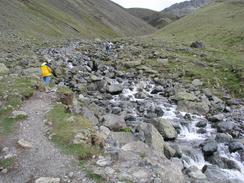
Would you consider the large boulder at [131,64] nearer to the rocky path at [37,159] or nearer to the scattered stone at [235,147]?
the scattered stone at [235,147]

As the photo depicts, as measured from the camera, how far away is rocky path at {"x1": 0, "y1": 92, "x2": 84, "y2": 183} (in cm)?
1312

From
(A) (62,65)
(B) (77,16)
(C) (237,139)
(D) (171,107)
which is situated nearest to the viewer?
(C) (237,139)

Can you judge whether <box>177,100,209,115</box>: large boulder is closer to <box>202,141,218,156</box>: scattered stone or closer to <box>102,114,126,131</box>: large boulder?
<box>202,141,218,156</box>: scattered stone

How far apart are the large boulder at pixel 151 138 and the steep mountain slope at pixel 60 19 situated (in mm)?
56414

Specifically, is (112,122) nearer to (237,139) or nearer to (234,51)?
(237,139)

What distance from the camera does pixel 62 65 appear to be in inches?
1535

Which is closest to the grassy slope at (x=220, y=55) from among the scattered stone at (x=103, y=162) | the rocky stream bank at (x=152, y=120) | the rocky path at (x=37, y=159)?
the rocky stream bank at (x=152, y=120)

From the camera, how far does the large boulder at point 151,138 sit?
18844 mm

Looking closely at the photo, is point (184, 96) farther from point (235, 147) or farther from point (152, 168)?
point (152, 168)

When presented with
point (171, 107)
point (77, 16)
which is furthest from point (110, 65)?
point (77, 16)

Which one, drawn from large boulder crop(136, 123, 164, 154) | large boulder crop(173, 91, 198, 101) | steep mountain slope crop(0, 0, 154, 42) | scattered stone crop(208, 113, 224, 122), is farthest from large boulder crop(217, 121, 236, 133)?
steep mountain slope crop(0, 0, 154, 42)

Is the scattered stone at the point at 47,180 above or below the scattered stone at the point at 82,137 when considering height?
below

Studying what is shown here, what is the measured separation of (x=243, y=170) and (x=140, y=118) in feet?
28.8

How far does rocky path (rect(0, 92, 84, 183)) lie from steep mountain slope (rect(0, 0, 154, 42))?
57.1 metres
